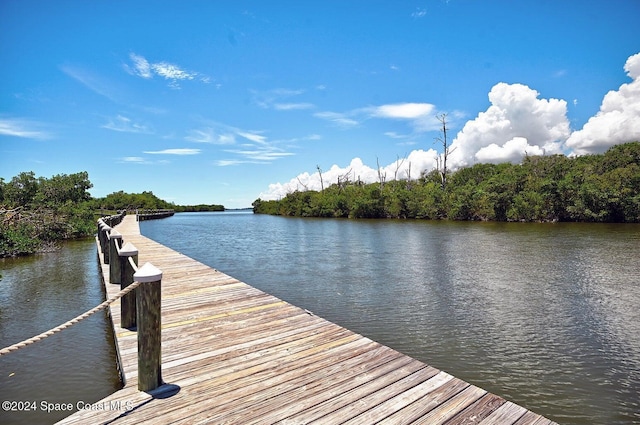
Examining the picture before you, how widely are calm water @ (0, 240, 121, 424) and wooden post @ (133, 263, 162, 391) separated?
1807 mm

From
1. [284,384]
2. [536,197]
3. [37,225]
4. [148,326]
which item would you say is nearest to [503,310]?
[284,384]

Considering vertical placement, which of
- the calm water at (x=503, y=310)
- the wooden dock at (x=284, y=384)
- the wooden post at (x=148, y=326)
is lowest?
the calm water at (x=503, y=310)

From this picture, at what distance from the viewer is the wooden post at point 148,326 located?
116 inches

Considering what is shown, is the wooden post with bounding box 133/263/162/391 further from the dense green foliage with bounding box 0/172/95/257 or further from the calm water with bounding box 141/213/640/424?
the dense green foliage with bounding box 0/172/95/257

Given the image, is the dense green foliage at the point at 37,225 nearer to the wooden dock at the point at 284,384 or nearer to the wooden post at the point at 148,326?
the wooden dock at the point at 284,384

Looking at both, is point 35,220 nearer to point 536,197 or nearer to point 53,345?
point 53,345

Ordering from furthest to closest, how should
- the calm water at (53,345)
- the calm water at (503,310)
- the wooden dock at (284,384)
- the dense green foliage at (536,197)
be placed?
the dense green foliage at (536,197)
the calm water at (503,310)
the calm water at (53,345)
the wooden dock at (284,384)

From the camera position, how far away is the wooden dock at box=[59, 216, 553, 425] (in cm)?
272

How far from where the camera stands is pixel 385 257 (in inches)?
593

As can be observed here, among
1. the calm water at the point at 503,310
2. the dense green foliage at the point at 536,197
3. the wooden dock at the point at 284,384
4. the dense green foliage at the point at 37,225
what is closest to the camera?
the wooden dock at the point at 284,384

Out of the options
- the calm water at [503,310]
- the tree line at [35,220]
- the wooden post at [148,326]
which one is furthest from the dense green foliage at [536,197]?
the wooden post at [148,326]

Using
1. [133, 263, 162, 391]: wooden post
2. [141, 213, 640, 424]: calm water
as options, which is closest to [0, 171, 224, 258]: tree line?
[141, 213, 640, 424]: calm water

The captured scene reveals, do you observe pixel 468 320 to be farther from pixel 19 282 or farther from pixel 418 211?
pixel 418 211

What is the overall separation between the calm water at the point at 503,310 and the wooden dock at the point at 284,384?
1902 millimetres
